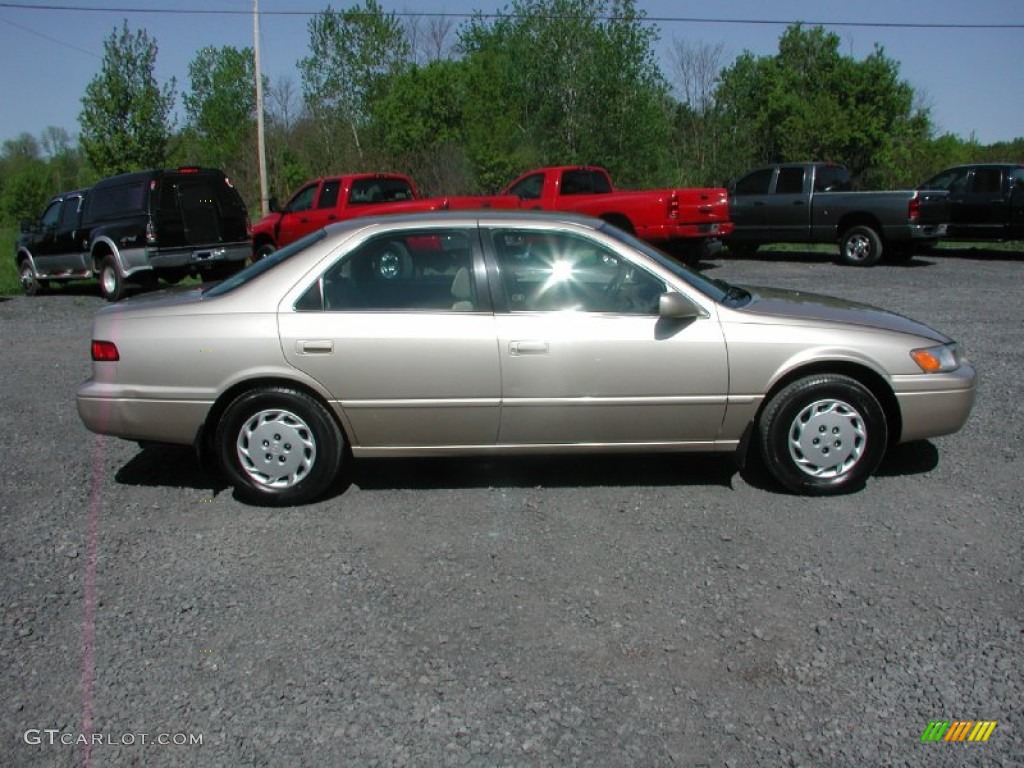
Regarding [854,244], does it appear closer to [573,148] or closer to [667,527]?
[667,527]

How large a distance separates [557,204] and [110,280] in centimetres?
777

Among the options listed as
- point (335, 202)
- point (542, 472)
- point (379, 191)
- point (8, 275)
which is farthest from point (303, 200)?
point (542, 472)

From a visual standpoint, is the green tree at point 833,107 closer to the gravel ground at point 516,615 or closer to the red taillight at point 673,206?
the red taillight at point 673,206

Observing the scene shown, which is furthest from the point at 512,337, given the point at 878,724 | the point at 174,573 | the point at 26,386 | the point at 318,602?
the point at 26,386

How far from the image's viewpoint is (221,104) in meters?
46.7

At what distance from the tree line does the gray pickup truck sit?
1303cm

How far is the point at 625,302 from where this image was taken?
4.95 m

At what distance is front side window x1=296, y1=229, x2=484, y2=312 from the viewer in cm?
493

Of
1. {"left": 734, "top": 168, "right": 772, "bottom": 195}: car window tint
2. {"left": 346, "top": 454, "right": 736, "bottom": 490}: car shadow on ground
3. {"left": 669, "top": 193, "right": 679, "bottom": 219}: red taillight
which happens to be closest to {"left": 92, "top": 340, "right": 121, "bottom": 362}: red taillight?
{"left": 346, "top": 454, "right": 736, "bottom": 490}: car shadow on ground

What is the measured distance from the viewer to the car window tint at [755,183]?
18500 millimetres

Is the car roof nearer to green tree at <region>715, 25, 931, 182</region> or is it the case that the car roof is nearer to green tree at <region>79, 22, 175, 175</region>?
green tree at <region>79, 22, 175, 175</region>

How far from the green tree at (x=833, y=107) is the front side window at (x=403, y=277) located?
38.2 meters

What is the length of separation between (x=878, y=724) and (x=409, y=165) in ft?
105

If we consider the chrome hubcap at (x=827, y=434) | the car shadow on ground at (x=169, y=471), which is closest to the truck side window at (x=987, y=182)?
the chrome hubcap at (x=827, y=434)
